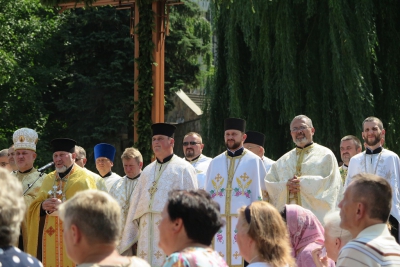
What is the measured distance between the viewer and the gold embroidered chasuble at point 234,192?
9.85 m

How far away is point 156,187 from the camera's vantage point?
9.57 m

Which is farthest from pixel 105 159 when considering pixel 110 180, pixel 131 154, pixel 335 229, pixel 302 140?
pixel 335 229

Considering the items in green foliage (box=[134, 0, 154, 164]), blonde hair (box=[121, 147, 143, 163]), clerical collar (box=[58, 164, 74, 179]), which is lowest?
clerical collar (box=[58, 164, 74, 179])

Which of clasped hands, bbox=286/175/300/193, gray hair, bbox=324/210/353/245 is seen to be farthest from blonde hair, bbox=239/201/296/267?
clasped hands, bbox=286/175/300/193

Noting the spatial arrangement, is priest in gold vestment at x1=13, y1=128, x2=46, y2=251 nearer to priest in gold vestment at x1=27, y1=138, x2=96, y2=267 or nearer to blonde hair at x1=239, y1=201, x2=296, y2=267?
priest in gold vestment at x1=27, y1=138, x2=96, y2=267

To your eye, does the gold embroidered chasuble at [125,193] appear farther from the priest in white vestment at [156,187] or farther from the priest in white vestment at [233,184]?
the priest in white vestment at [233,184]

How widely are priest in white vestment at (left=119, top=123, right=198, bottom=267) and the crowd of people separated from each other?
0.05 ft

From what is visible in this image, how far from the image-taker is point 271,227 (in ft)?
15.1

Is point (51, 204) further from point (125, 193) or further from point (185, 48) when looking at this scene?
point (185, 48)

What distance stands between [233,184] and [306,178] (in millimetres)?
968

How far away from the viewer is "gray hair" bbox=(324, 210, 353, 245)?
A: 5.11 metres

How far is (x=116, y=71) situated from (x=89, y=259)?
933 inches

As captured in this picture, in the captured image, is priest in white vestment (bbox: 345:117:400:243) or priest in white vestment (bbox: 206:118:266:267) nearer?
priest in white vestment (bbox: 345:117:400:243)

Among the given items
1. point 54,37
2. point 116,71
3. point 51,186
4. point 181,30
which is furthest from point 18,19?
point 51,186
